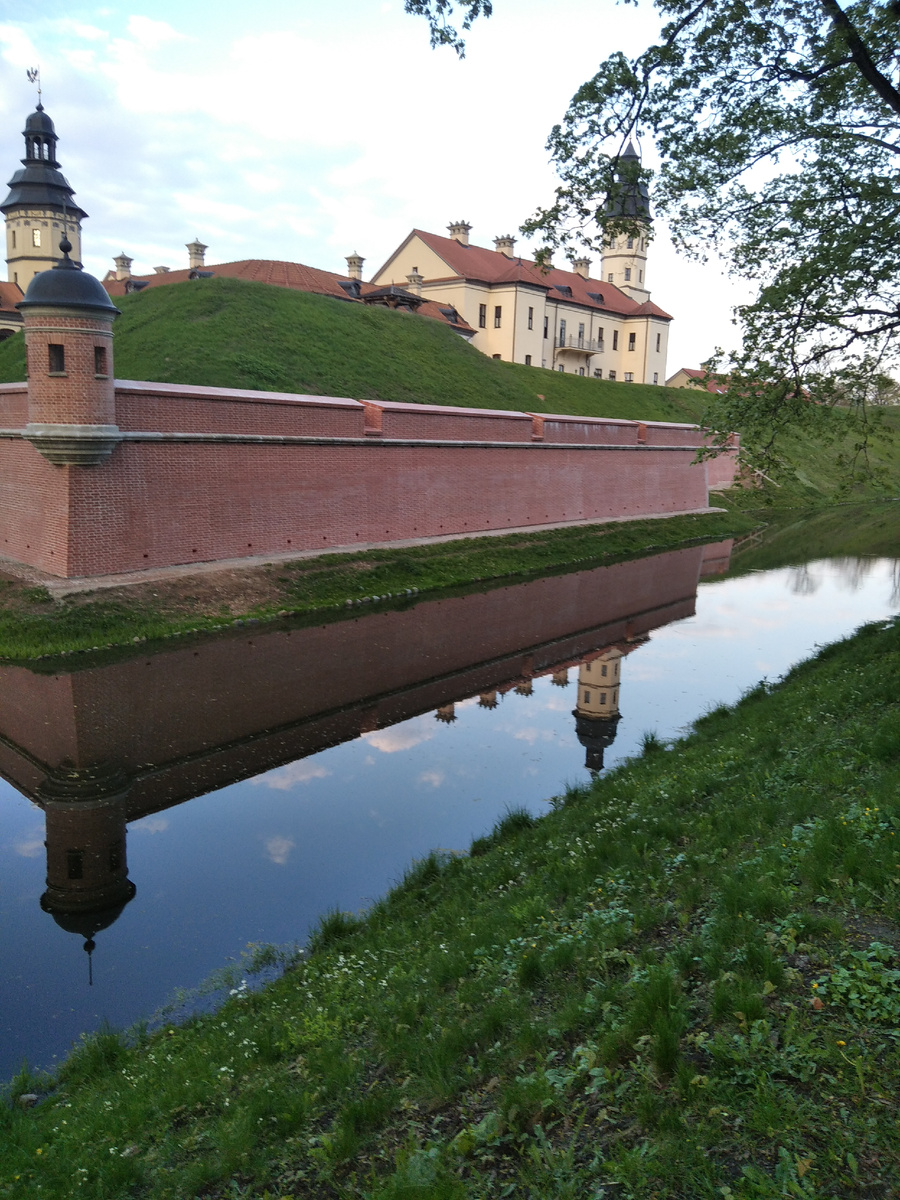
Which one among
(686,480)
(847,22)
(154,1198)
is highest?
(847,22)

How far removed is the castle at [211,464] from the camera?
13.2 metres

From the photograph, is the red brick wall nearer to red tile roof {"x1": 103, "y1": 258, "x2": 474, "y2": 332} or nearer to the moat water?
the moat water

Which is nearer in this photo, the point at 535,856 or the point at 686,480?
the point at 535,856

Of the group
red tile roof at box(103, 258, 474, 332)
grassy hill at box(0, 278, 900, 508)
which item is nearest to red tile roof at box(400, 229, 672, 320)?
red tile roof at box(103, 258, 474, 332)

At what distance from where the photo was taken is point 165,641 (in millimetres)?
12555

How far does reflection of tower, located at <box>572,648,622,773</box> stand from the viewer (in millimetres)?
9523

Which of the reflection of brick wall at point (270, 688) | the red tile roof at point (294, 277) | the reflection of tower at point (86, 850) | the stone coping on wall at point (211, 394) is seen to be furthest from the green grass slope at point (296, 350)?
the reflection of tower at point (86, 850)

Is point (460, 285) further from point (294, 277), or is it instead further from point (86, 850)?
point (86, 850)

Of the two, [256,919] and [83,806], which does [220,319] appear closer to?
[83,806]

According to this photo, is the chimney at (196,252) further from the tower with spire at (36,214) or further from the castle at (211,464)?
the castle at (211,464)

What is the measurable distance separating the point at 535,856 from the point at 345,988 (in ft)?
6.15

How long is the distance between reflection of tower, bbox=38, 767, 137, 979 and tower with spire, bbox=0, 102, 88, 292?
49.1 m

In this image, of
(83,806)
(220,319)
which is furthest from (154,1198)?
(220,319)

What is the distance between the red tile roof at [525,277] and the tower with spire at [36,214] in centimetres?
2112
